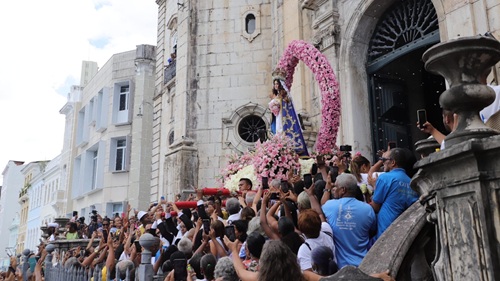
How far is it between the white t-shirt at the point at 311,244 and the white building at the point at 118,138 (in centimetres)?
2077

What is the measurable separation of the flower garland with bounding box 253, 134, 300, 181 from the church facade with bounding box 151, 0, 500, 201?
3.14 m

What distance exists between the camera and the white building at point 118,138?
2473 centimetres

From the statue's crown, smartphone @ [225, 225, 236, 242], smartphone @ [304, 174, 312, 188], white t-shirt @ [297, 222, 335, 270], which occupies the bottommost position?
white t-shirt @ [297, 222, 335, 270]

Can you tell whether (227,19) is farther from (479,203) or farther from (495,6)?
(479,203)

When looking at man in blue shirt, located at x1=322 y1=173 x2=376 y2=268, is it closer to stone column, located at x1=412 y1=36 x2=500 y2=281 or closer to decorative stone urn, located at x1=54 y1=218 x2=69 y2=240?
stone column, located at x1=412 y1=36 x2=500 y2=281

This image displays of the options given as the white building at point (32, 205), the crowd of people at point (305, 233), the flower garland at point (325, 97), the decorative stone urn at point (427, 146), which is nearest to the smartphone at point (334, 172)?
the crowd of people at point (305, 233)

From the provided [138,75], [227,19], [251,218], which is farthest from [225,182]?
[138,75]

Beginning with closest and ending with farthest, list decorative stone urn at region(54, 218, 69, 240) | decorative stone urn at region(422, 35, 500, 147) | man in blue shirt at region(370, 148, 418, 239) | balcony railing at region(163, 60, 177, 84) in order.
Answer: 1. decorative stone urn at region(422, 35, 500, 147)
2. man in blue shirt at region(370, 148, 418, 239)
3. decorative stone urn at region(54, 218, 69, 240)
4. balcony railing at region(163, 60, 177, 84)

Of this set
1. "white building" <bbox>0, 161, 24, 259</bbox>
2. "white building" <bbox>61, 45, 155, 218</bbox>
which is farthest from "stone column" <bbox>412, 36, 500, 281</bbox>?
"white building" <bbox>0, 161, 24, 259</bbox>

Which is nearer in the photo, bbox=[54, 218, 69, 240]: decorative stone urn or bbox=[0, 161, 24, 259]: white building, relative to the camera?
bbox=[54, 218, 69, 240]: decorative stone urn

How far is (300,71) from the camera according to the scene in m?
12.8

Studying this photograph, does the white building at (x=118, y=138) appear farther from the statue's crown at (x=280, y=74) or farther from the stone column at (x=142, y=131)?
the statue's crown at (x=280, y=74)

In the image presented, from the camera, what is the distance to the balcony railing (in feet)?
62.3

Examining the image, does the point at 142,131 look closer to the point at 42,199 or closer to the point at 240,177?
the point at 240,177
